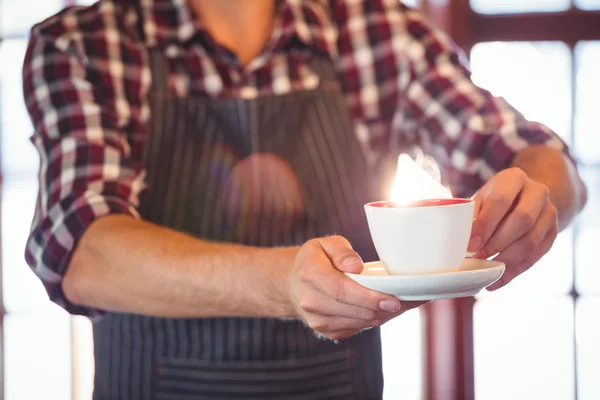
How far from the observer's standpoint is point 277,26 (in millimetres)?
1323

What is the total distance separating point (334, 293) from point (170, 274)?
32 cm

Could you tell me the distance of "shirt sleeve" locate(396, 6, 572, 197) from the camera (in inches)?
45.5

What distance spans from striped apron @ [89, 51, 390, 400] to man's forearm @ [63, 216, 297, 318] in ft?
0.54

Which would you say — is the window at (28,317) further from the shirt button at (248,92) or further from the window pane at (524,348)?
the shirt button at (248,92)

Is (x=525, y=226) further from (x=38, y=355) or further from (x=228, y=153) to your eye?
(x=38, y=355)

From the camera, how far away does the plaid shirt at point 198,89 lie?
1.12 m

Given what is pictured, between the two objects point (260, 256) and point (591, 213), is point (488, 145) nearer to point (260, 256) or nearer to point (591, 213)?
point (260, 256)

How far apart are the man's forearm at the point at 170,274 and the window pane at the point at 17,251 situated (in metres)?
1.43

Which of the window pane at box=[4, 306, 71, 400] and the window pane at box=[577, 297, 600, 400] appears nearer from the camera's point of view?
the window pane at box=[4, 306, 71, 400]

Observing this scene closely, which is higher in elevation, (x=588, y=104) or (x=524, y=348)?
(x=588, y=104)

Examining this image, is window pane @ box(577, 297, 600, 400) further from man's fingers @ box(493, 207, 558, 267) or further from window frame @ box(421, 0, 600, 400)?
man's fingers @ box(493, 207, 558, 267)

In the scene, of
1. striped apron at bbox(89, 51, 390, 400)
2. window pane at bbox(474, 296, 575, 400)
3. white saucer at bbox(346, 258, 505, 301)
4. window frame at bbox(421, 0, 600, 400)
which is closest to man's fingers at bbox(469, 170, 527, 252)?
white saucer at bbox(346, 258, 505, 301)

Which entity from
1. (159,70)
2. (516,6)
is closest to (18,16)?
(159,70)

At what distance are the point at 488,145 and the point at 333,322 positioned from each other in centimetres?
55
